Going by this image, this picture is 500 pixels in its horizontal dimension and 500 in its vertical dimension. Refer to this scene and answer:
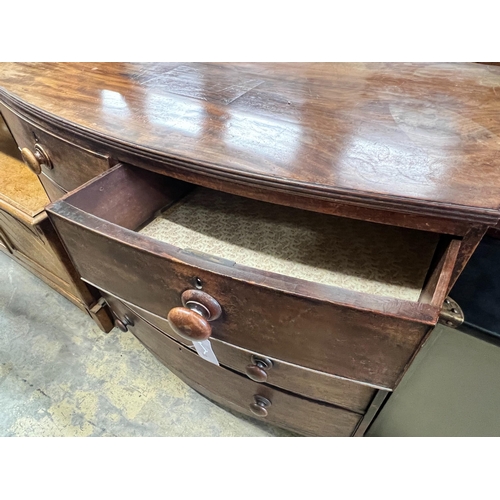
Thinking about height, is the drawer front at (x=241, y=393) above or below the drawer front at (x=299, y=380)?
below

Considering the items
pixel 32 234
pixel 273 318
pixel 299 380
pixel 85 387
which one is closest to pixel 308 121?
pixel 273 318

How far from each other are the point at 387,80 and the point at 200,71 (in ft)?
1.14

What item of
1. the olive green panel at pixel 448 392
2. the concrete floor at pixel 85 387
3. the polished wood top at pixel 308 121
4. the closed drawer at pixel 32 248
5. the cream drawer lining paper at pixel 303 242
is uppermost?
the polished wood top at pixel 308 121

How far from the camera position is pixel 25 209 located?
84 cm

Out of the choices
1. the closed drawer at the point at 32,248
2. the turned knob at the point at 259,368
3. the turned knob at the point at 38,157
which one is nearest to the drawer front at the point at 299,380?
the turned knob at the point at 259,368

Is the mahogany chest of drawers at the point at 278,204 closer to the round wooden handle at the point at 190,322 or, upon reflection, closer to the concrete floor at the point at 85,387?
the round wooden handle at the point at 190,322

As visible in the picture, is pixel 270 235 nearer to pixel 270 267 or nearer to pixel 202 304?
pixel 270 267

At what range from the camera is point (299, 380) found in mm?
516

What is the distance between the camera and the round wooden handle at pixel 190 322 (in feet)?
1.26

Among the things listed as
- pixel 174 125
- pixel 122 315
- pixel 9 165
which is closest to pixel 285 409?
pixel 122 315

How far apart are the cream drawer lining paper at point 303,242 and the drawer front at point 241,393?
0.75 feet

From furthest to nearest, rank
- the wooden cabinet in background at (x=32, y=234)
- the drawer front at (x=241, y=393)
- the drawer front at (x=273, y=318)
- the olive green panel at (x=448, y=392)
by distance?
the wooden cabinet in background at (x=32, y=234), the drawer front at (x=241, y=393), the olive green panel at (x=448, y=392), the drawer front at (x=273, y=318)

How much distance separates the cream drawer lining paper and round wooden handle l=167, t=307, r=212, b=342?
0.15m

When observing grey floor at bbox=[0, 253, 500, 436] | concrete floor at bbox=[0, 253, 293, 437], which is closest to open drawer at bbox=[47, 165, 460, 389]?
grey floor at bbox=[0, 253, 500, 436]
